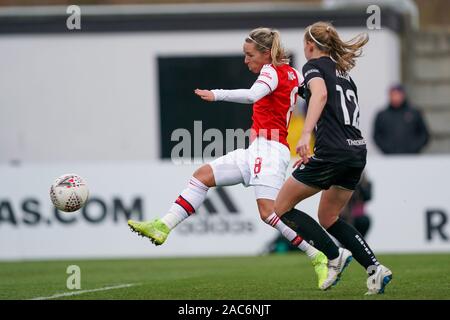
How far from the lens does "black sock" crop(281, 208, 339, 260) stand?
9.42 metres

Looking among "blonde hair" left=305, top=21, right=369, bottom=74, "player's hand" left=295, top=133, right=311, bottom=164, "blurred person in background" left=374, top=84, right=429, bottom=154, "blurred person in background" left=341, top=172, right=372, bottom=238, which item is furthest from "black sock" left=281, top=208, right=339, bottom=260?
"blurred person in background" left=374, top=84, right=429, bottom=154

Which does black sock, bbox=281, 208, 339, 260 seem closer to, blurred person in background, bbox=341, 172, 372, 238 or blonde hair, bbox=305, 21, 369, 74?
blonde hair, bbox=305, 21, 369, 74

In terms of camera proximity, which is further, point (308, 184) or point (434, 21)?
point (434, 21)

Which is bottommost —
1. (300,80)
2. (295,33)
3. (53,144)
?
(53,144)

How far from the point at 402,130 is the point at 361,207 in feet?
8.01

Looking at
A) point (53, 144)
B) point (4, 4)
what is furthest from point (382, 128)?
point (4, 4)

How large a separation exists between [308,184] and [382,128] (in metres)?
9.55

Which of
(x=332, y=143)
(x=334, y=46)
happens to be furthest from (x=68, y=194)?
(x=334, y=46)

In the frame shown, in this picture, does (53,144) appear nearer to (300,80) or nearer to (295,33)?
(295,33)

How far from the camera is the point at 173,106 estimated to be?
2172 cm

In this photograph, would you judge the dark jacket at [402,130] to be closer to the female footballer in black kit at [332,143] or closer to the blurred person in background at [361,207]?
the blurred person in background at [361,207]

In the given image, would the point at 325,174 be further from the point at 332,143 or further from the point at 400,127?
the point at 400,127

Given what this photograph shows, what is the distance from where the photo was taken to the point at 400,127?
60.3 feet
